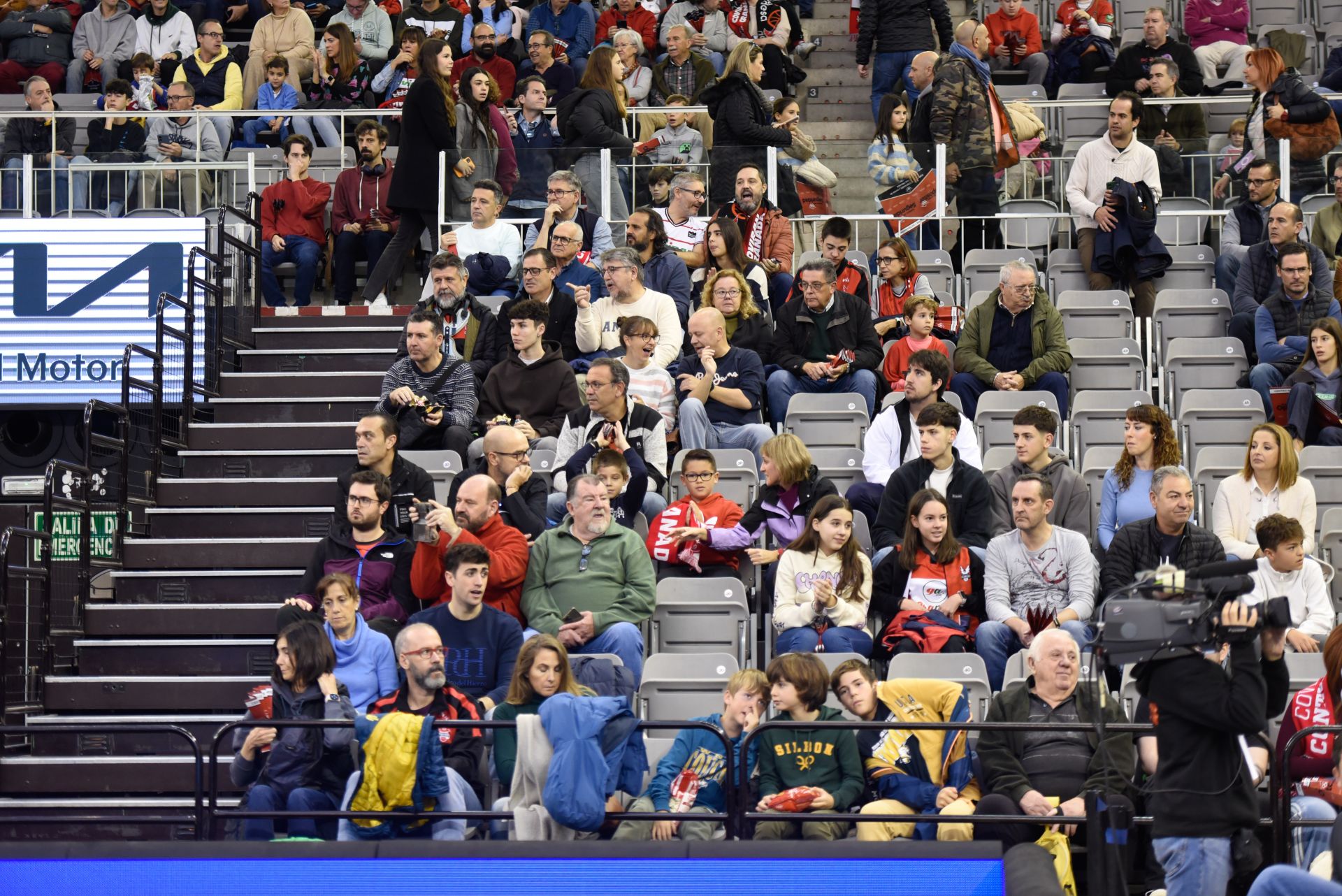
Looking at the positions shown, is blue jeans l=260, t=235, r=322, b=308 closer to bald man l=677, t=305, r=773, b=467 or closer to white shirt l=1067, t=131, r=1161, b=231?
bald man l=677, t=305, r=773, b=467

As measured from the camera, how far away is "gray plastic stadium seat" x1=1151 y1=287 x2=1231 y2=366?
12688 mm

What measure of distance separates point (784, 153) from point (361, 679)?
591 centimetres

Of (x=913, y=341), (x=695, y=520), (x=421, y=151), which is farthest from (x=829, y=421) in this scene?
(x=421, y=151)

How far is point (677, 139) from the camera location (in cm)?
1393

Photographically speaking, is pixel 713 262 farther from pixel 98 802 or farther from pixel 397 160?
pixel 98 802

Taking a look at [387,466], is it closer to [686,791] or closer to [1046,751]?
[686,791]

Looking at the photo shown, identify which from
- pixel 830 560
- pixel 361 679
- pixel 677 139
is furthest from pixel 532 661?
pixel 677 139

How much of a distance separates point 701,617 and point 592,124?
191 inches

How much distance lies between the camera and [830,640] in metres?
9.57

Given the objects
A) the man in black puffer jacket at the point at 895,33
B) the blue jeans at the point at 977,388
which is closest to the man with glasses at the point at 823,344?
the blue jeans at the point at 977,388

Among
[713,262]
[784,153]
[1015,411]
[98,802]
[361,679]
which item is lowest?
[98,802]

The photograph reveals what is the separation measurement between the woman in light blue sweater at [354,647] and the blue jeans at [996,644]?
109 inches

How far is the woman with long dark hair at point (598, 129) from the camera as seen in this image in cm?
1342

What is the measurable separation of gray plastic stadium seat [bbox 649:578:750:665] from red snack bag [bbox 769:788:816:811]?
5.31ft
